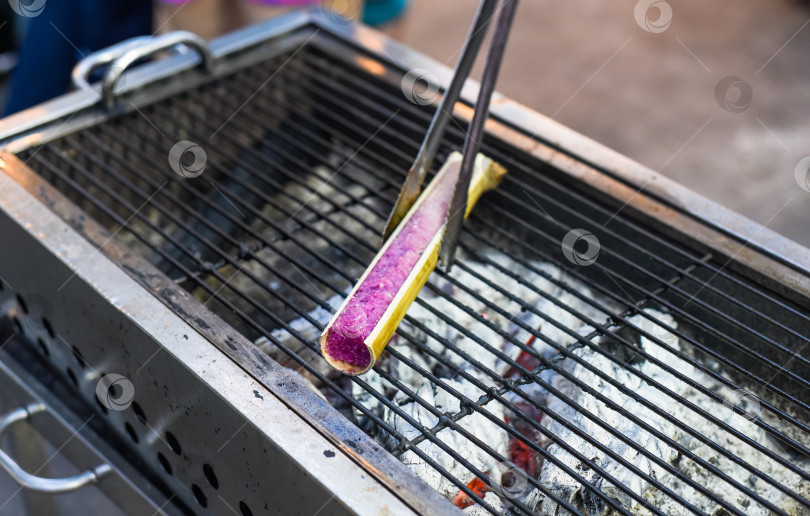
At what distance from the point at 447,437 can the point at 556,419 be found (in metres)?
0.24

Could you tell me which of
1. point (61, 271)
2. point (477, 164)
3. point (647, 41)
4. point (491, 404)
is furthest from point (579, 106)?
point (61, 271)

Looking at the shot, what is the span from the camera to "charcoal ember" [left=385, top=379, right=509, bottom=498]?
4.26 ft

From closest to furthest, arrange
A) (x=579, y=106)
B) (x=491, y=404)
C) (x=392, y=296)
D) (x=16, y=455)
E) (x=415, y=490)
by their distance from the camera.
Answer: (x=415, y=490)
(x=392, y=296)
(x=491, y=404)
(x=16, y=455)
(x=579, y=106)

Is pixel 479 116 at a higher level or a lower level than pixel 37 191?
higher

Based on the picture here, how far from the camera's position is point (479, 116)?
1296 millimetres

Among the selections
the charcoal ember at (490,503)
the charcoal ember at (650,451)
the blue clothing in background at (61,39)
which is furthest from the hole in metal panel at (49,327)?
the blue clothing in background at (61,39)

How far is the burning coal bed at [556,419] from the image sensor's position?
4.21 feet

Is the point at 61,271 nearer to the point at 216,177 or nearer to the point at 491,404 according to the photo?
Result: the point at 216,177

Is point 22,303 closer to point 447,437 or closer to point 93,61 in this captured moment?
point 93,61

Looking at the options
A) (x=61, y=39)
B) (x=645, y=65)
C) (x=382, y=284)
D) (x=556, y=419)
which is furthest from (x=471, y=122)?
(x=645, y=65)

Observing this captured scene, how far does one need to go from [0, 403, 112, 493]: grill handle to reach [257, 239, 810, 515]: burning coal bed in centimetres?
41

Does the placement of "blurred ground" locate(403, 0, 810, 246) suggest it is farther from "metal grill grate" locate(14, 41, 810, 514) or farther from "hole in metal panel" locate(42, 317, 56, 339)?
"hole in metal panel" locate(42, 317, 56, 339)

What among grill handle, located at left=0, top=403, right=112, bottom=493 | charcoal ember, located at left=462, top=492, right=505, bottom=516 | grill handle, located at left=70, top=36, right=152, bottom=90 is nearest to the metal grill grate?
charcoal ember, located at left=462, top=492, right=505, bottom=516

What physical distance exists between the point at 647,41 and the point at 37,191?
4502mm
